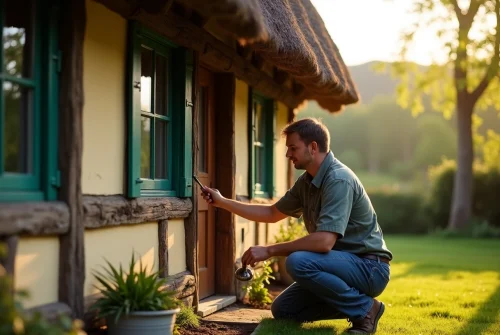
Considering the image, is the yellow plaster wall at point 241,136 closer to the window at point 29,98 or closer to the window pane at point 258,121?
the window pane at point 258,121

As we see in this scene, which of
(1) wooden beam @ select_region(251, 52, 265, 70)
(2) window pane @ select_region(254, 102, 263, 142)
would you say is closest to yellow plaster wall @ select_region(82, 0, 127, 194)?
(1) wooden beam @ select_region(251, 52, 265, 70)

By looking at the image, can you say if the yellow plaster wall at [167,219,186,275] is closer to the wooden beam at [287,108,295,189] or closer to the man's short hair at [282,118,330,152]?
the man's short hair at [282,118,330,152]

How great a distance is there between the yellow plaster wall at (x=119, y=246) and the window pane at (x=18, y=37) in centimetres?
105

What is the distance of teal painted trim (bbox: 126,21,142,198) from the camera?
16.9 feet

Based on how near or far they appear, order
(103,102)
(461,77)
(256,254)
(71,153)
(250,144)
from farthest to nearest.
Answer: (461,77) < (250,144) < (256,254) < (103,102) < (71,153)

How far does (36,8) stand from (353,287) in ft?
9.67

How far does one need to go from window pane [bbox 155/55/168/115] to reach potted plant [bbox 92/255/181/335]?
1.65m

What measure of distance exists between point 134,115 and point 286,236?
4709 millimetres

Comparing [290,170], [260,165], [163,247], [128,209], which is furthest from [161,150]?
[290,170]

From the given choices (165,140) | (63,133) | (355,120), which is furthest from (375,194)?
(355,120)

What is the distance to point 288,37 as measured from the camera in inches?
261

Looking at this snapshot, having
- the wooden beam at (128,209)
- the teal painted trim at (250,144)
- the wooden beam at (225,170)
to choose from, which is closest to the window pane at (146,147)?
the wooden beam at (128,209)

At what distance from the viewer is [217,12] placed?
451 centimetres

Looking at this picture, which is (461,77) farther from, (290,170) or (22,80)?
(22,80)
